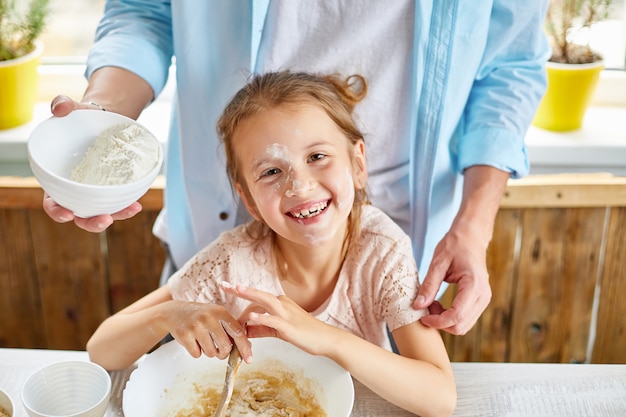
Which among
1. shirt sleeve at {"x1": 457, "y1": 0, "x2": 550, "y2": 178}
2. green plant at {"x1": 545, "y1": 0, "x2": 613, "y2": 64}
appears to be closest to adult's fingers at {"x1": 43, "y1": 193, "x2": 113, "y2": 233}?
shirt sleeve at {"x1": 457, "y1": 0, "x2": 550, "y2": 178}

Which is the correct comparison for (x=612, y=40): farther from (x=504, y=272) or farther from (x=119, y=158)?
(x=119, y=158)

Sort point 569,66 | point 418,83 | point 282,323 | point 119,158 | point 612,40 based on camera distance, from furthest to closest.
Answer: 1. point 612,40
2. point 569,66
3. point 418,83
4. point 282,323
5. point 119,158

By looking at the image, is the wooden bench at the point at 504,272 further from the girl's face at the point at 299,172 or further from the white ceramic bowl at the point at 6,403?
the white ceramic bowl at the point at 6,403

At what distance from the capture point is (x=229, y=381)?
48.4 inches

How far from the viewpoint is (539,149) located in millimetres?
2211

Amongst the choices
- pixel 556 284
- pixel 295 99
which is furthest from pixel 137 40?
pixel 556 284

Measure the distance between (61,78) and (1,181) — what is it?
0.49 meters

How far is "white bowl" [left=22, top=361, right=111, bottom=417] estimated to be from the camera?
123 cm

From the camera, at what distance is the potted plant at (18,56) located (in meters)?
2.17

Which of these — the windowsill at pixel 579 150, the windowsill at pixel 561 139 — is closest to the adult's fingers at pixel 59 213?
the windowsill at pixel 561 139

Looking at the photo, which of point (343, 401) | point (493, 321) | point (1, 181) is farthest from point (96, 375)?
point (493, 321)

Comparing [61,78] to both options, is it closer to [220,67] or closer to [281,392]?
[220,67]

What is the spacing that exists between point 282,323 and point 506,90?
705mm

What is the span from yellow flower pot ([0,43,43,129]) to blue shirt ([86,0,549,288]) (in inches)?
25.5
